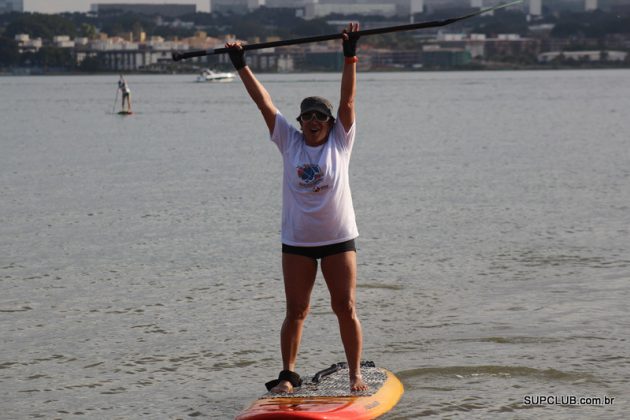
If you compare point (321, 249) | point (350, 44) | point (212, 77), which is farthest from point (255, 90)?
point (212, 77)

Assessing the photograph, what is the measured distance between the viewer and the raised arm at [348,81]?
8523 millimetres

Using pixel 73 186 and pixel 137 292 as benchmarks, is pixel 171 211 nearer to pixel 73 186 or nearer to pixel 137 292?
pixel 73 186

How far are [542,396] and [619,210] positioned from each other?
1166 cm

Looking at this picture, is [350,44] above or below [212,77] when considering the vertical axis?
above

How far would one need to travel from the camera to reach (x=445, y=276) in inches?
586

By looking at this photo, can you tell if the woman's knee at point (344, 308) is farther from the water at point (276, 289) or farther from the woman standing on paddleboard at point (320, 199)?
the water at point (276, 289)

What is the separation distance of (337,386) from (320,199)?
1.37m

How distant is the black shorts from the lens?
8.53 m

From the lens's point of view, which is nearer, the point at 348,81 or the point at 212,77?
the point at 348,81

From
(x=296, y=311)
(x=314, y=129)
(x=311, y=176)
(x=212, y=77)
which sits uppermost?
(x=314, y=129)

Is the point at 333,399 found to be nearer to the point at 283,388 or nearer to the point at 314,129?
the point at 283,388

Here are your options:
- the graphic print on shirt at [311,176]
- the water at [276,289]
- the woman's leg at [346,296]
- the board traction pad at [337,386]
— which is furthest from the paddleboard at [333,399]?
the graphic print on shirt at [311,176]

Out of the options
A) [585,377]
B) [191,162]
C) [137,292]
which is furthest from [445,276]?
[191,162]

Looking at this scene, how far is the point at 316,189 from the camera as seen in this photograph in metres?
8.42
